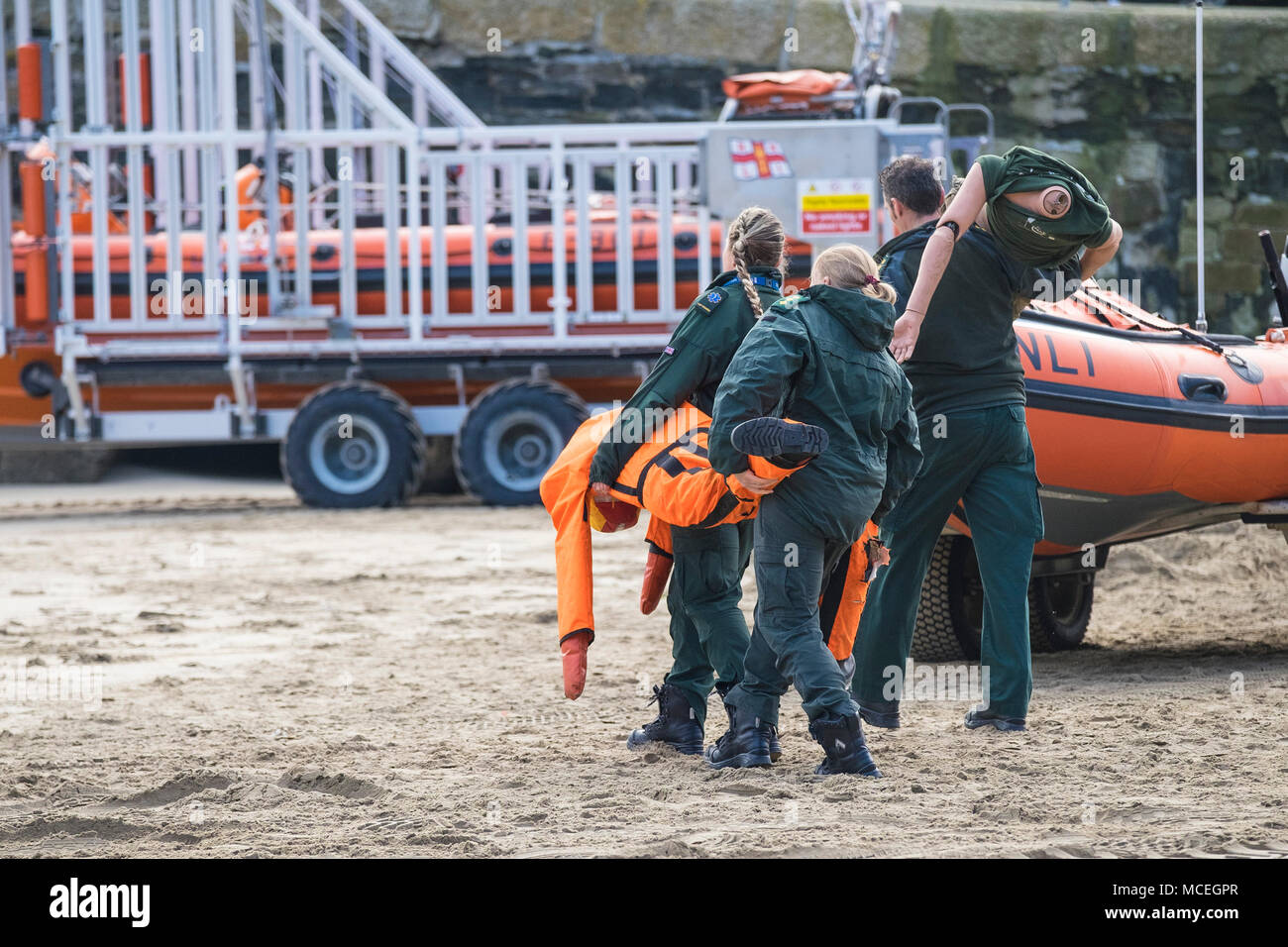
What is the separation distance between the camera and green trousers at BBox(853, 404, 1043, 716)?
507cm

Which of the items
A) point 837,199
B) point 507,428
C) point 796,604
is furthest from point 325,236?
point 796,604

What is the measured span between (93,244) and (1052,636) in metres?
8.59

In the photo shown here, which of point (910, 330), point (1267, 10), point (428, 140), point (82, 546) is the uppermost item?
point (1267, 10)

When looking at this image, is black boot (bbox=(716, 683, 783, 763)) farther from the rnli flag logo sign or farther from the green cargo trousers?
the rnli flag logo sign

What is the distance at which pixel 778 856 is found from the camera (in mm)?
3654

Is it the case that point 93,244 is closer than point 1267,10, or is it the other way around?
point 93,244

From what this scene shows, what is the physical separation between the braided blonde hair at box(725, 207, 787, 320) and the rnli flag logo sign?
24.9 ft

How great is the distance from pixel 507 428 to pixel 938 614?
676 cm

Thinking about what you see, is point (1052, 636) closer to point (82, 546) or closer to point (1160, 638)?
point (1160, 638)

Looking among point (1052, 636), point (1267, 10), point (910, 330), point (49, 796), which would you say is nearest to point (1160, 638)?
point (1052, 636)

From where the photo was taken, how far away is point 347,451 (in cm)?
1288

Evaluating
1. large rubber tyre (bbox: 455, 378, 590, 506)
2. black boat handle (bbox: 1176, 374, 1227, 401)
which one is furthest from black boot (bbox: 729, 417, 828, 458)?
large rubber tyre (bbox: 455, 378, 590, 506)

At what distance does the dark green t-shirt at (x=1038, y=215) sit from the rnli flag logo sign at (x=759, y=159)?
7.20 meters

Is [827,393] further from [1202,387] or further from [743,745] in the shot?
[1202,387]
